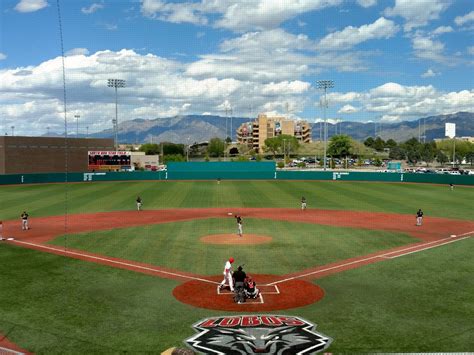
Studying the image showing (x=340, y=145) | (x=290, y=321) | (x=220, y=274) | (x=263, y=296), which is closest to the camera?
(x=290, y=321)

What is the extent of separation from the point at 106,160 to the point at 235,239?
66.3 metres

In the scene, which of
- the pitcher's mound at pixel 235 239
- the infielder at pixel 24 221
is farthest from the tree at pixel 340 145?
the infielder at pixel 24 221

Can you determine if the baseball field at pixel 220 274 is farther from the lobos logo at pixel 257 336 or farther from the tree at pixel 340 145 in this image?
the tree at pixel 340 145

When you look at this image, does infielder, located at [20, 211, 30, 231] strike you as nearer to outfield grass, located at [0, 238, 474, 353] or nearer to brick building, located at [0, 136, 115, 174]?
outfield grass, located at [0, 238, 474, 353]

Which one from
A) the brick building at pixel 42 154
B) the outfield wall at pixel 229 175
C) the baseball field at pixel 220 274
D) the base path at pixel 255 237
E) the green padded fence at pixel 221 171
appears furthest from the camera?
the brick building at pixel 42 154

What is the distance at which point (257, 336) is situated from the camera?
1513 cm

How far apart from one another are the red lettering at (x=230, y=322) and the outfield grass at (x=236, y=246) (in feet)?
21.1

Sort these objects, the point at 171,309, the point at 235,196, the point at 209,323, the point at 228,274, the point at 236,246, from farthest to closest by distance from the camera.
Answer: the point at 235,196 < the point at 236,246 < the point at 228,274 < the point at 171,309 < the point at 209,323

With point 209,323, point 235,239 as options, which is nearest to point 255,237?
point 235,239

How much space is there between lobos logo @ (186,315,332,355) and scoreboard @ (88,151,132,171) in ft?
259

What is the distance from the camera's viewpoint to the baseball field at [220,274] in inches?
616

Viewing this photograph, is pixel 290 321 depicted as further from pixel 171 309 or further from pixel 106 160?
pixel 106 160

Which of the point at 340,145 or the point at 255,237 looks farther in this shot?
the point at 340,145

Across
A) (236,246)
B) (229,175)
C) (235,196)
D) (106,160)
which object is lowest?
(236,246)
